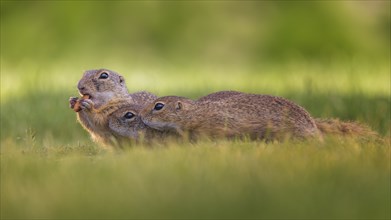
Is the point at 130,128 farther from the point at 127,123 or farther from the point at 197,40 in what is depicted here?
the point at 197,40

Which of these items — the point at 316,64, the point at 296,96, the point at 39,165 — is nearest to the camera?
the point at 39,165

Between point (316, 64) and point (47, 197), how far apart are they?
1141 centimetres

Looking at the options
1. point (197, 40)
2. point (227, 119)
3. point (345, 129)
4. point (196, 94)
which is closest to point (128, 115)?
point (227, 119)

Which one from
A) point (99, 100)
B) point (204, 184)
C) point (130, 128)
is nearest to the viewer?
point (204, 184)

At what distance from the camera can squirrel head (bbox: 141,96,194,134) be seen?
7.04 meters

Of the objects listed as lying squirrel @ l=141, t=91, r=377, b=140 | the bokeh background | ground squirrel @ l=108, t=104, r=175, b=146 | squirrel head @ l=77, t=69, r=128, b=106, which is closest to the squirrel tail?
lying squirrel @ l=141, t=91, r=377, b=140

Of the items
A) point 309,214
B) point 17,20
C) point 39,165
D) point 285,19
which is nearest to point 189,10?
point 285,19

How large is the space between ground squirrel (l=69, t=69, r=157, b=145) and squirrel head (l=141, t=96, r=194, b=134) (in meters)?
0.55

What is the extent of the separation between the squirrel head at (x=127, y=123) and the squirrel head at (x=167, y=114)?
0.54 feet

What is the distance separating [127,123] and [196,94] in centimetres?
534

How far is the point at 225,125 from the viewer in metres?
6.93

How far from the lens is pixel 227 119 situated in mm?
6996

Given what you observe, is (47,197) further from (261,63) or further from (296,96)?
(261,63)

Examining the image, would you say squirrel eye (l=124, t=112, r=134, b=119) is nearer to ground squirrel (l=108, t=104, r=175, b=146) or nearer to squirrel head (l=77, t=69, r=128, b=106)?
ground squirrel (l=108, t=104, r=175, b=146)
